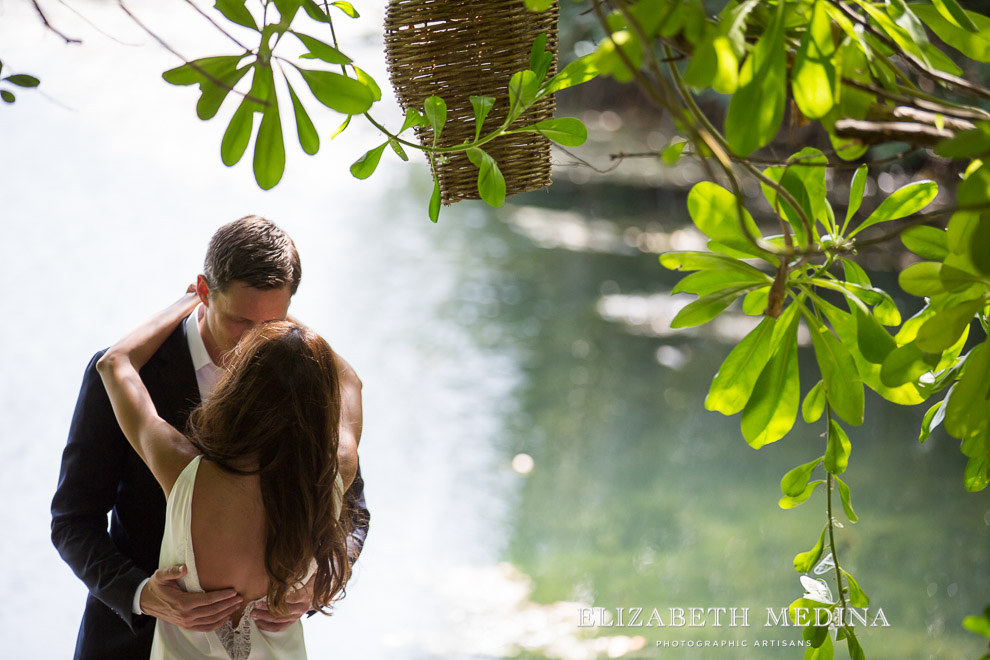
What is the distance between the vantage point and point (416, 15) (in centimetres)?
100

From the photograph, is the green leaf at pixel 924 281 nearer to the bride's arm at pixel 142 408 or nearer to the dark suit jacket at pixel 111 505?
the bride's arm at pixel 142 408

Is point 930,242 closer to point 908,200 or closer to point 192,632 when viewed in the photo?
point 908,200

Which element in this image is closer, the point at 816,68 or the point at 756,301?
→ the point at 816,68

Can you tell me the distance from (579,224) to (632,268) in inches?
50.5

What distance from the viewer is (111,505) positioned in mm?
1401

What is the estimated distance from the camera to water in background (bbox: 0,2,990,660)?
9.98 ft

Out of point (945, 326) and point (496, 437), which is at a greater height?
point (945, 326)

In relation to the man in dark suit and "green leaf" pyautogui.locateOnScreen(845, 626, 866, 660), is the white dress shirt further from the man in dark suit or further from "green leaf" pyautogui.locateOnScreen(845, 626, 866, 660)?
"green leaf" pyautogui.locateOnScreen(845, 626, 866, 660)

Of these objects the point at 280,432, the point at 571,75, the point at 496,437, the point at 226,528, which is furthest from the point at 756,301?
the point at 496,437

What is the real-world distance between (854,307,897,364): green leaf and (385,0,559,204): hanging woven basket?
1.56 ft

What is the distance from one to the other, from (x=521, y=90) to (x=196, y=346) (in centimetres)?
83

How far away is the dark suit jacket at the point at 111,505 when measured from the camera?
133cm

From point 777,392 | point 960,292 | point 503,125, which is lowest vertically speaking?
point 777,392

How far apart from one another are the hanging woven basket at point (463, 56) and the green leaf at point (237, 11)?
34 cm
